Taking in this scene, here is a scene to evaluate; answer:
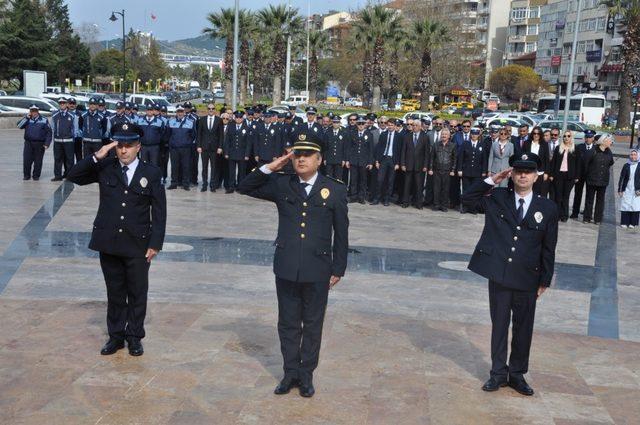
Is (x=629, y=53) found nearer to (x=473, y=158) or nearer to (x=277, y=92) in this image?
(x=277, y=92)

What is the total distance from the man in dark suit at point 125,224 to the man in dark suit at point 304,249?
3.62ft

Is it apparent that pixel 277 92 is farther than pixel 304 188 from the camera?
Yes

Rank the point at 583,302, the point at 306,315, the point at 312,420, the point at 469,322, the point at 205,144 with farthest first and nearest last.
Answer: the point at 205,144, the point at 583,302, the point at 469,322, the point at 306,315, the point at 312,420

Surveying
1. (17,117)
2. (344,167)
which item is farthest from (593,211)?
(17,117)

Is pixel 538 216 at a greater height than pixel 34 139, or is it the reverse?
pixel 538 216

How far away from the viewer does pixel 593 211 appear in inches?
634

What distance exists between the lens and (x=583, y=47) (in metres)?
88.4

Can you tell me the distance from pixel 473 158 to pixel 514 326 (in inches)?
397

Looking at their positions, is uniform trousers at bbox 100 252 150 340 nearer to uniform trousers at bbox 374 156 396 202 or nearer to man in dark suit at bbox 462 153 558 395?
man in dark suit at bbox 462 153 558 395

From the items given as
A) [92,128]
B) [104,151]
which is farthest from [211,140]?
[104,151]

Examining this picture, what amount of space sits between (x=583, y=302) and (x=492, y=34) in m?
110

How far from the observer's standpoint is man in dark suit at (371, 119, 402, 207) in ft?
52.5

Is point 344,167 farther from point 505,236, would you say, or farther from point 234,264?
point 505,236

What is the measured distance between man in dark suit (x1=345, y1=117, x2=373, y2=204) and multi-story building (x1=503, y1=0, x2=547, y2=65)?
308 feet
